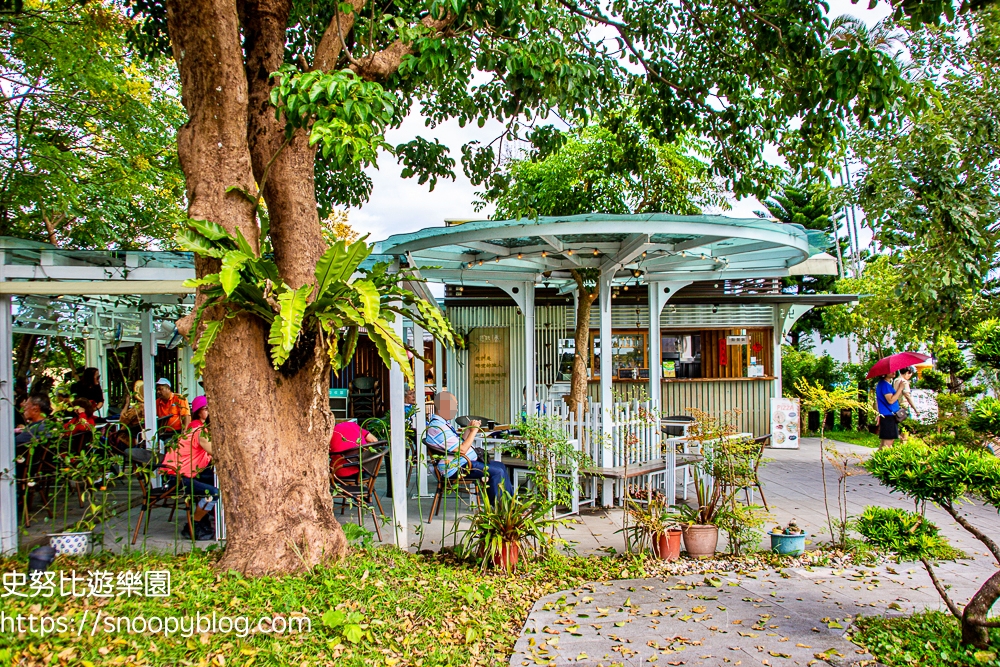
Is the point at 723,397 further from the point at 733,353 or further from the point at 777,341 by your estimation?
the point at 777,341

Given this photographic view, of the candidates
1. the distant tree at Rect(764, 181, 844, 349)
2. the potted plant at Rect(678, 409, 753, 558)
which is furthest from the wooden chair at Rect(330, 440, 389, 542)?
the distant tree at Rect(764, 181, 844, 349)

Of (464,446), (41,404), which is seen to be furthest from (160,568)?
(41,404)

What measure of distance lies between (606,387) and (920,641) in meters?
4.21

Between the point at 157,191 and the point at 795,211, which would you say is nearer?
the point at 157,191

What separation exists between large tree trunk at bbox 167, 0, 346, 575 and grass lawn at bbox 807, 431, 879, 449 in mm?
11051

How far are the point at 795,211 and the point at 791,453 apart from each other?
15094mm

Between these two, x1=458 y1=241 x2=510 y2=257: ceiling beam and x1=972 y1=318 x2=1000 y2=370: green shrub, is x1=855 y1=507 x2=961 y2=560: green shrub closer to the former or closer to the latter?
x1=972 y1=318 x2=1000 y2=370: green shrub

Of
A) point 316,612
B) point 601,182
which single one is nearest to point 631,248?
point 316,612

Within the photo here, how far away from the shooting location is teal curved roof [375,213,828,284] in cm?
586

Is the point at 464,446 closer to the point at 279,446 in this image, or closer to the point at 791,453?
the point at 279,446

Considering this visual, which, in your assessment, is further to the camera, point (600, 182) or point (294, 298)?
point (600, 182)

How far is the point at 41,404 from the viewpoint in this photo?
7.62 m

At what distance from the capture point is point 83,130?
9.72 metres

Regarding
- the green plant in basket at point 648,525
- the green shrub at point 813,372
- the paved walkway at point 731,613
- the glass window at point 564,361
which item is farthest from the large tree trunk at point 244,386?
the green shrub at point 813,372
